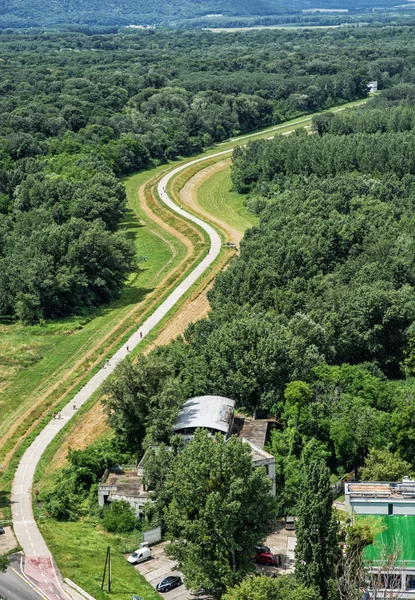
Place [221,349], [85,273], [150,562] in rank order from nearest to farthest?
[150,562] < [221,349] < [85,273]

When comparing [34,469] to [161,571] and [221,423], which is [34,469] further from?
[161,571]

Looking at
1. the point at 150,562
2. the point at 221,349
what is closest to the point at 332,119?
the point at 221,349

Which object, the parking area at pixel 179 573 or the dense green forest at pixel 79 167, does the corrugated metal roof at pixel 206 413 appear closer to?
the parking area at pixel 179 573

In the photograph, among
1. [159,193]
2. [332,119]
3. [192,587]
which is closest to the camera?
[192,587]

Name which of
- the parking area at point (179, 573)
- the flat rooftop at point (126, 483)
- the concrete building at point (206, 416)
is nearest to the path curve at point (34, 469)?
the parking area at point (179, 573)

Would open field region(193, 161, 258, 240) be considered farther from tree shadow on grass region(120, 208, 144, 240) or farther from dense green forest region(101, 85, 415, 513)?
dense green forest region(101, 85, 415, 513)

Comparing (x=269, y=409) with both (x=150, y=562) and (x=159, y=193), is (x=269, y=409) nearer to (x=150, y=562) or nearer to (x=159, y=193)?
(x=150, y=562)

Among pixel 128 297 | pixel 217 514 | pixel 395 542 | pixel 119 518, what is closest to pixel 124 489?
pixel 119 518
